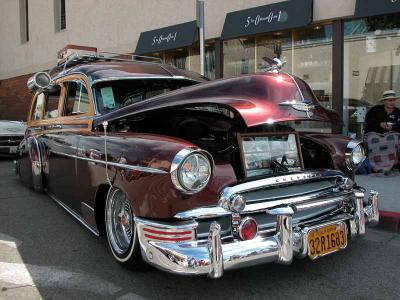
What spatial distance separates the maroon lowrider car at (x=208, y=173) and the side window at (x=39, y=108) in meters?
1.69

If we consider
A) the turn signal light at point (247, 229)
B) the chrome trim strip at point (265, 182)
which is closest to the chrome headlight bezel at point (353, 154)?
the chrome trim strip at point (265, 182)

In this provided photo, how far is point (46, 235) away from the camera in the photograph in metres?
4.57

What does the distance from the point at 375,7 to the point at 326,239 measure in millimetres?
5828

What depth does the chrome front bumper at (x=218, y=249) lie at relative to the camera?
271 centimetres

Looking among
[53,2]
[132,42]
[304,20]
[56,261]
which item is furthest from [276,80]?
[53,2]

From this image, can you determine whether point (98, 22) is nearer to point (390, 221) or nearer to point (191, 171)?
point (390, 221)

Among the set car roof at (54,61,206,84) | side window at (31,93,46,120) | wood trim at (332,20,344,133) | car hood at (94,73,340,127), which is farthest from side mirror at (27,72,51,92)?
wood trim at (332,20,344,133)

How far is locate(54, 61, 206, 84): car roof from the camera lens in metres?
4.48

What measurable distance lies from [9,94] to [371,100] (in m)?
19.2

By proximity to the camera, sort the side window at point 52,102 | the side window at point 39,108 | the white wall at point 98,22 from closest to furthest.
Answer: the side window at point 52,102
the side window at point 39,108
the white wall at point 98,22

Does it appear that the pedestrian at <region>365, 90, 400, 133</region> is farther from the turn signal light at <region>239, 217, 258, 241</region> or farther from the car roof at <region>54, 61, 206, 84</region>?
the turn signal light at <region>239, 217, 258, 241</region>

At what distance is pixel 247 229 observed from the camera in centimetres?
289

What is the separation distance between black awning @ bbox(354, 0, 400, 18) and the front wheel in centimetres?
606

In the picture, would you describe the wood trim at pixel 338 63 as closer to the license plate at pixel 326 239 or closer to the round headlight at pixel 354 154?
the round headlight at pixel 354 154
